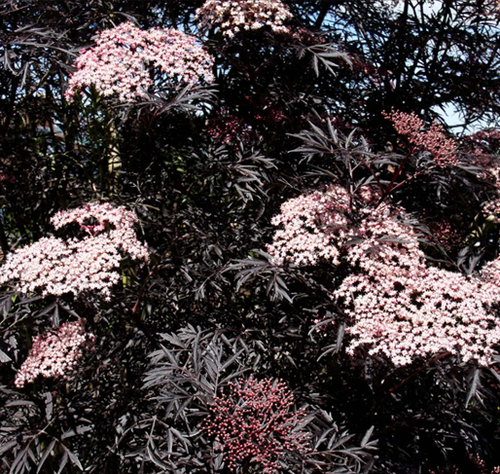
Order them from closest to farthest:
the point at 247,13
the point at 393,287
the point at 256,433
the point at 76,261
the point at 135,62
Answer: the point at 256,433, the point at 76,261, the point at 393,287, the point at 135,62, the point at 247,13

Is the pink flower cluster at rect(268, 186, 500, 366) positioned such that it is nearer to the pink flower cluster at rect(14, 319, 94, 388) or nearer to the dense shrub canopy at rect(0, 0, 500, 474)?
the dense shrub canopy at rect(0, 0, 500, 474)

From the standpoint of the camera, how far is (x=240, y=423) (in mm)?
2178

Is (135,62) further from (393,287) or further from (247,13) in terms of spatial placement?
(393,287)

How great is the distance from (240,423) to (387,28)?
2.95 m

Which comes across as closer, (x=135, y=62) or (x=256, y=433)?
(x=256, y=433)

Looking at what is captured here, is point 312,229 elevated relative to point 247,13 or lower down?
lower down

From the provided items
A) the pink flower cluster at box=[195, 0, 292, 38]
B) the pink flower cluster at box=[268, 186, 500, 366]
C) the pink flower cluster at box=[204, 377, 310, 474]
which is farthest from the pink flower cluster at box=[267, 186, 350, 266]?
the pink flower cluster at box=[195, 0, 292, 38]

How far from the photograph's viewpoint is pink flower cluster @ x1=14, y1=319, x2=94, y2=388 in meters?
2.45

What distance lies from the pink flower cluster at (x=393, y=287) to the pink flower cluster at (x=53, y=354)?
1.03 metres

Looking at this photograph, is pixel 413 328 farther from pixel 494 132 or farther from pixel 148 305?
pixel 494 132

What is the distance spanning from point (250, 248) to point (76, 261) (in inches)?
39.6

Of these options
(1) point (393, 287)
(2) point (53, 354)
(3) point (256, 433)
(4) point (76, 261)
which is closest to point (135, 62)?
(4) point (76, 261)

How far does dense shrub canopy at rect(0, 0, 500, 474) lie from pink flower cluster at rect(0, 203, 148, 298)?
0.01 meters

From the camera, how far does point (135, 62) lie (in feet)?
8.68
